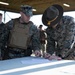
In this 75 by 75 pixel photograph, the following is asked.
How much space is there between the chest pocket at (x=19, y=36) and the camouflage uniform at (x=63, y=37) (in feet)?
1.00

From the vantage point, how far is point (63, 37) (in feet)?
11.3

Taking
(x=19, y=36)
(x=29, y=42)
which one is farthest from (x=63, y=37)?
(x=19, y=36)

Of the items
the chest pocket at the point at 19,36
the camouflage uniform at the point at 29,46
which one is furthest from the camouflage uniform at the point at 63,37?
the chest pocket at the point at 19,36

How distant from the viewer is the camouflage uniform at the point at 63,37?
3420 mm

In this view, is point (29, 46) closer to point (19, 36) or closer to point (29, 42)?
point (29, 42)

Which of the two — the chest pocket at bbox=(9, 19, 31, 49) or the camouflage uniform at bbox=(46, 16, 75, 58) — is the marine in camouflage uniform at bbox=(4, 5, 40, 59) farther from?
the camouflage uniform at bbox=(46, 16, 75, 58)

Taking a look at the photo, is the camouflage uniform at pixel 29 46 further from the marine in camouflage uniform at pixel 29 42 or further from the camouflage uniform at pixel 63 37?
the camouflage uniform at pixel 63 37

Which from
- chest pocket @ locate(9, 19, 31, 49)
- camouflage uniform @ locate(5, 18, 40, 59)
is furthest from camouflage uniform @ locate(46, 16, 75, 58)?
chest pocket @ locate(9, 19, 31, 49)

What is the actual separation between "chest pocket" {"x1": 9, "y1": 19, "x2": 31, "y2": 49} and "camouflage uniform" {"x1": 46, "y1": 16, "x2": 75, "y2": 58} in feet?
1.00

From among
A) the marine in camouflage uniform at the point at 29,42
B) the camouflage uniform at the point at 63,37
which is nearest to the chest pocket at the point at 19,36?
the marine in camouflage uniform at the point at 29,42

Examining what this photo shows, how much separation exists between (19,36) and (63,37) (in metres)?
0.62

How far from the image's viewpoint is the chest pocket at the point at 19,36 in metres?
3.44

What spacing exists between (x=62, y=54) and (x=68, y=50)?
3.9 inches

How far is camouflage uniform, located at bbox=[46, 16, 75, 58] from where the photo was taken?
11.2 feet
